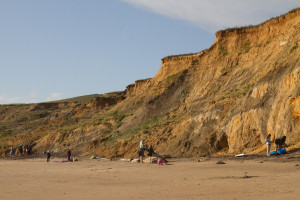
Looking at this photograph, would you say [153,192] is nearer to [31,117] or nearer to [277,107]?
[277,107]

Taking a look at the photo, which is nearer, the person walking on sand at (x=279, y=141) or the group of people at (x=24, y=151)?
the person walking on sand at (x=279, y=141)

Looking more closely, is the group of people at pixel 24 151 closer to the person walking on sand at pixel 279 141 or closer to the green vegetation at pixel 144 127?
the green vegetation at pixel 144 127

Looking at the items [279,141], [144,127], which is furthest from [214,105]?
[279,141]

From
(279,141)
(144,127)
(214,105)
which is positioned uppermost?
(214,105)

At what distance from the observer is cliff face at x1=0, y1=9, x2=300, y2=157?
22.4 metres

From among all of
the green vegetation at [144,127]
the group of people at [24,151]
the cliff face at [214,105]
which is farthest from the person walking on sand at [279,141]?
the group of people at [24,151]

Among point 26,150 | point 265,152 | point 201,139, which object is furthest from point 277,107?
point 26,150

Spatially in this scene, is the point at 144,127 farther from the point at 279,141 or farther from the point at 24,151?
the point at 279,141

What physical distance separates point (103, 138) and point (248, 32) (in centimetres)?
1721

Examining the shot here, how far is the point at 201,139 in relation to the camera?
25.7 meters

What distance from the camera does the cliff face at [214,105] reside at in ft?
73.4

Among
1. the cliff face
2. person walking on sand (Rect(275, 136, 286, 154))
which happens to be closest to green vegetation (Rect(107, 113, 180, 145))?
the cliff face

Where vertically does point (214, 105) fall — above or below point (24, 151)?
above

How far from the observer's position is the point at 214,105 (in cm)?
2794
